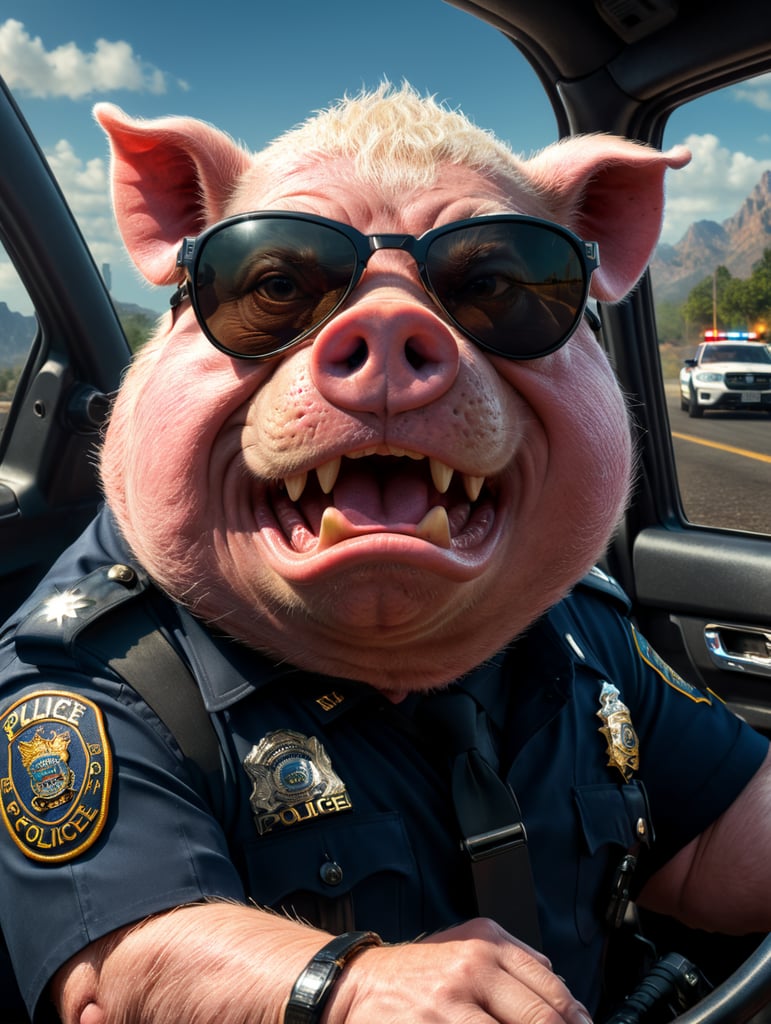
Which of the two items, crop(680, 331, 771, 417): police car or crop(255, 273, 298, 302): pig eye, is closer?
crop(255, 273, 298, 302): pig eye

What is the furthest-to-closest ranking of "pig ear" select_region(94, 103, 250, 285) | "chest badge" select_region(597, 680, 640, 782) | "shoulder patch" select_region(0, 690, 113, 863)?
"chest badge" select_region(597, 680, 640, 782), "pig ear" select_region(94, 103, 250, 285), "shoulder patch" select_region(0, 690, 113, 863)

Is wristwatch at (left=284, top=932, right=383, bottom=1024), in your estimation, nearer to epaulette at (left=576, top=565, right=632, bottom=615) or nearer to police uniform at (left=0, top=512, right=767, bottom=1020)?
police uniform at (left=0, top=512, right=767, bottom=1020)

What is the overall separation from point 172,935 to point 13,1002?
518 millimetres

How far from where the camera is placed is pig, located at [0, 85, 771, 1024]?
103 centimetres

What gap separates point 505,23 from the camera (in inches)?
75.5

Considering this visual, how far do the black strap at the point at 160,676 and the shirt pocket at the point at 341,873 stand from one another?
12cm

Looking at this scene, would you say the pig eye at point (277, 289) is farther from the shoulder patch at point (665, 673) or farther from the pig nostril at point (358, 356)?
the shoulder patch at point (665, 673)

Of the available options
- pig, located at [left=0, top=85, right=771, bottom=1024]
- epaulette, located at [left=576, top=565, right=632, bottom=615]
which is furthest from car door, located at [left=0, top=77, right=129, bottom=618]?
epaulette, located at [left=576, top=565, right=632, bottom=615]

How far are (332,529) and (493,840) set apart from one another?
0.42 m

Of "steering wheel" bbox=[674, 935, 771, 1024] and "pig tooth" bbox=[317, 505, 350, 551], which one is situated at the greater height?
"pig tooth" bbox=[317, 505, 350, 551]

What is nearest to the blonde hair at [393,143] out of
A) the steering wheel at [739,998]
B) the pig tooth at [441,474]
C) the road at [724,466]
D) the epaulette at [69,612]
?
the pig tooth at [441,474]

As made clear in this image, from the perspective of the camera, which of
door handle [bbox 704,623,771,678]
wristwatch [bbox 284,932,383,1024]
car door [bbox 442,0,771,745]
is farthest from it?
door handle [bbox 704,623,771,678]

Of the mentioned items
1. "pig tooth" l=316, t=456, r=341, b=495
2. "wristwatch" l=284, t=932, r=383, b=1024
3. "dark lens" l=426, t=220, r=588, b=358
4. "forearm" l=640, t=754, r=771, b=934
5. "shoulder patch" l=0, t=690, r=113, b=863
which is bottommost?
"forearm" l=640, t=754, r=771, b=934

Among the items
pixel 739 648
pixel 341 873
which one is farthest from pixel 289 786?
pixel 739 648
